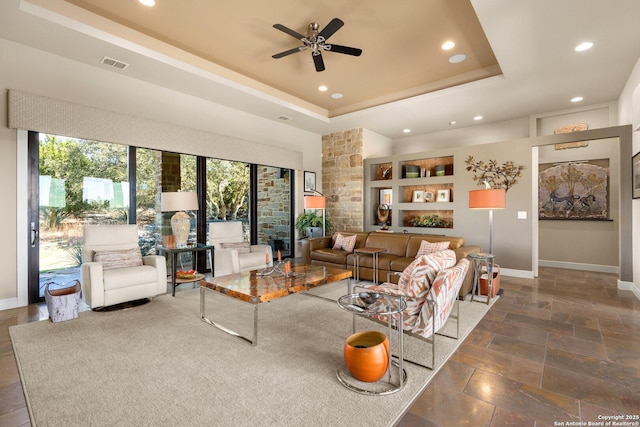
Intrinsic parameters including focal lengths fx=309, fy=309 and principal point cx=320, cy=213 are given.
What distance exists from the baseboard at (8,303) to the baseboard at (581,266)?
8.60 metres

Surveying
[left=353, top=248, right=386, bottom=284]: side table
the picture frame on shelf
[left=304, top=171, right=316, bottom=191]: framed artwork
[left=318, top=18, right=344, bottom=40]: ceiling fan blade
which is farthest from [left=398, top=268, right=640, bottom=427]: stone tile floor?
[left=304, top=171, right=316, bottom=191]: framed artwork

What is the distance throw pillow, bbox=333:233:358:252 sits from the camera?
5566 millimetres

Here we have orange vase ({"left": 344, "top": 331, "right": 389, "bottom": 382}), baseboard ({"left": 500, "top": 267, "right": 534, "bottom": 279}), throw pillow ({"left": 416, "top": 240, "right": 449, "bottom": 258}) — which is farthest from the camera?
baseboard ({"left": 500, "top": 267, "right": 534, "bottom": 279})

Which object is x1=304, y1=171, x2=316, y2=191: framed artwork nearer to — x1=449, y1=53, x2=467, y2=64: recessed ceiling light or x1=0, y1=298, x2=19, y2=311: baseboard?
x1=449, y1=53, x2=467, y2=64: recessed ceiling light

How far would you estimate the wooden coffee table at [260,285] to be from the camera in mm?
2682

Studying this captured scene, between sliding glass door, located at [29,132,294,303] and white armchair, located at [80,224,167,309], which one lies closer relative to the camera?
white armchair, located at [80,224,167,309]

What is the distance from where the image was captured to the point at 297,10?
11.1ft

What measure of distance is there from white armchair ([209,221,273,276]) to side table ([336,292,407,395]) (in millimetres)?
2655

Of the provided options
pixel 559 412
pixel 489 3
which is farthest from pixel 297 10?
pixel 559 412

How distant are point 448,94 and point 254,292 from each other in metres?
4.43

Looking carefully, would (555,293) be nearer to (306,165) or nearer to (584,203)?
(584,203)

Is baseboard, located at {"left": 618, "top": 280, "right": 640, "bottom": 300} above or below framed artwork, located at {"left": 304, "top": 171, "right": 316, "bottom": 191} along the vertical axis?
below

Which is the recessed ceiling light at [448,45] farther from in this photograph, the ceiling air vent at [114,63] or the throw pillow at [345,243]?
the ceiling air vent at [114,63]

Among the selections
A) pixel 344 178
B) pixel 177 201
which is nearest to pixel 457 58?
pixel 344 178
